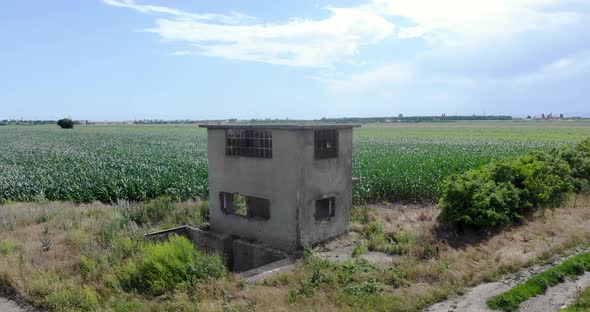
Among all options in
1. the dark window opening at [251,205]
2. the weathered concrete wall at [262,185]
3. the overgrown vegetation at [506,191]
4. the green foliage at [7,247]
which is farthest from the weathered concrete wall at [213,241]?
the overgrown vegetation at [506,191]

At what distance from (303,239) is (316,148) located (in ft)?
8.66

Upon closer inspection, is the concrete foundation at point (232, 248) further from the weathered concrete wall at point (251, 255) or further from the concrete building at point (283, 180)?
the concrete building at point (283, 180)

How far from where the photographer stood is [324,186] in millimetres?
13602

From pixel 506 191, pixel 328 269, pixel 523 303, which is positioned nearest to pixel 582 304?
pixel 523 303

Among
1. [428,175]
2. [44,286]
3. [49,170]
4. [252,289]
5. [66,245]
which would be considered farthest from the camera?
[49,170]

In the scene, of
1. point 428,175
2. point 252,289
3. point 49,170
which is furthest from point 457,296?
point 49,170

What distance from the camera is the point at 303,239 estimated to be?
13.1m

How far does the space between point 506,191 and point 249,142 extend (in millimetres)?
8049

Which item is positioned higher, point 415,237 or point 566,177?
point 566,177

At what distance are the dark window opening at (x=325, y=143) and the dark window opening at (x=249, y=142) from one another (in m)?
1.37

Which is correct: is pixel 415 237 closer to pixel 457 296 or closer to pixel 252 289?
pixel 457 296

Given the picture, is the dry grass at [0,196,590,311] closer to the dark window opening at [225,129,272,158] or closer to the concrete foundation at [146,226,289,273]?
the concrete foundation at [146,226,289,273]

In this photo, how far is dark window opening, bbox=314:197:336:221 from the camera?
14.1 meters

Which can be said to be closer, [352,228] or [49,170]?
[352,228]
